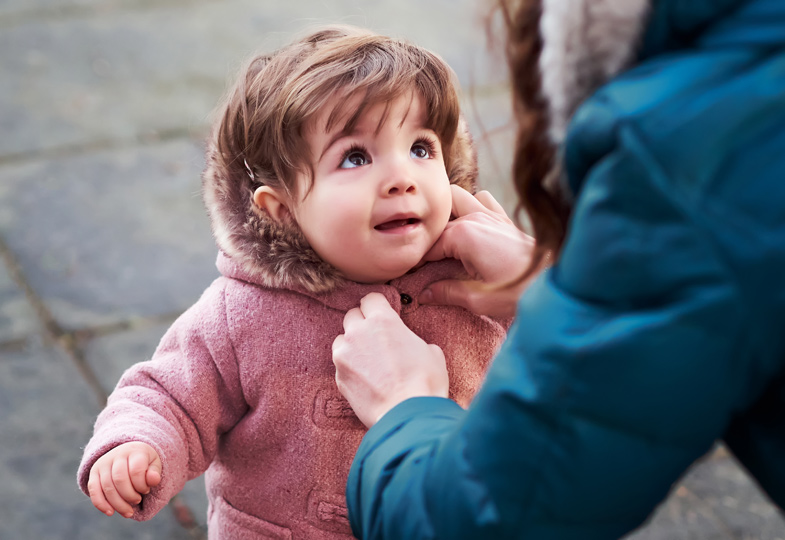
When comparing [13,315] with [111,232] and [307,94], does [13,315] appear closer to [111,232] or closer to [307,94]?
[111,232]

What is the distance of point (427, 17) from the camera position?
5.62 m

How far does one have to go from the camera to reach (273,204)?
1.67 m

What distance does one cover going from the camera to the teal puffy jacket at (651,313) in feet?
2.81

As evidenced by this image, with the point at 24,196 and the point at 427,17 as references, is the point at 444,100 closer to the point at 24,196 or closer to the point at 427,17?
the point at 24,196

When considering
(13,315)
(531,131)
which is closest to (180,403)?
(531,131)

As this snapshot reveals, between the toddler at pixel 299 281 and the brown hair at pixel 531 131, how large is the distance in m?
0.44

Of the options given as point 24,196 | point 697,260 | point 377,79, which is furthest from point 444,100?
point 24,196

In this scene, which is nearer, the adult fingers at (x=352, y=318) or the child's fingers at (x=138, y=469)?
the child's fingers at (x=138, y=469)

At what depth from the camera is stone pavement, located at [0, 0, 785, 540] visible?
2.74 m

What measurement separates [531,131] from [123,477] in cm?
86

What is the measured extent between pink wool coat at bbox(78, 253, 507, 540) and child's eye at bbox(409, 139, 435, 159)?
22 cm

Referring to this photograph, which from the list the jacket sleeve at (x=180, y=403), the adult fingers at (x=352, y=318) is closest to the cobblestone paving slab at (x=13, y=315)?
the jacket sleeve at (x=180, y=403)

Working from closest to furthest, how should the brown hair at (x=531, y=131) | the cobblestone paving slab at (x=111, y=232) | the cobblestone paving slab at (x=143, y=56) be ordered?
1. the brown hair at (x=531, y=131)
2. the cobblestone paving slab at (x=111, y=232)
3. the cobblestone paving slab at (x=143, y=56)

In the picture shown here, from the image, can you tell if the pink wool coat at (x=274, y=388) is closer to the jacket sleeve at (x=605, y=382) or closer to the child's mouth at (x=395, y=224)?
the child's mouth at (x=395, y=224)
